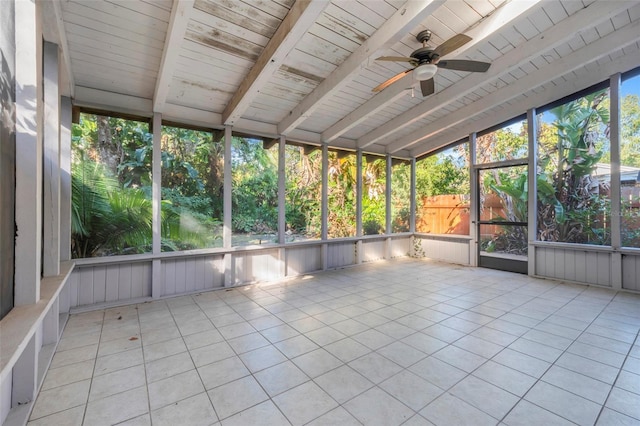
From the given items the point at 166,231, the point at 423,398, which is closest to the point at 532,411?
the point at 423,398

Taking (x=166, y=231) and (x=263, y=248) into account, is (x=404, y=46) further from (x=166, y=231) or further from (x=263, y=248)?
(x=166, y=231)

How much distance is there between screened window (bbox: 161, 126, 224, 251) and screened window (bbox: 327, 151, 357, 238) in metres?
2.40

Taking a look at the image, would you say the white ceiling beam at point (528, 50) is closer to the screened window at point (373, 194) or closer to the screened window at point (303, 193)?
the screened window at point (373, 194)

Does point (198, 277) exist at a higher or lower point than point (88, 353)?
higher

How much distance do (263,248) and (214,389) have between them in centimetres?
292

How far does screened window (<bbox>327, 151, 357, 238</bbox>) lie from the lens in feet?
19.7

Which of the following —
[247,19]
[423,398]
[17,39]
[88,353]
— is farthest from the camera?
[247,19]

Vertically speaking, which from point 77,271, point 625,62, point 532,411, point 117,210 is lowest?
point 532,411

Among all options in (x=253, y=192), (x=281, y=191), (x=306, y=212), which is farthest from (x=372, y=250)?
(x=253, y=192)

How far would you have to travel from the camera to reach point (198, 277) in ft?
13.9

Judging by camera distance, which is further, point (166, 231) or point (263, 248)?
point (263, 248)

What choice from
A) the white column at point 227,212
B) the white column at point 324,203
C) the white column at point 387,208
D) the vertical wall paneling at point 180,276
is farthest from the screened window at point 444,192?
the vertical wall paneling at point 180,276

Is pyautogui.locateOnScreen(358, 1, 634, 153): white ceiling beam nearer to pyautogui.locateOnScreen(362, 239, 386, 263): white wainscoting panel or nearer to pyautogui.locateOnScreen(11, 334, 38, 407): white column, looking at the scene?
pyautogui.locateOnScreen(362, 239, 386, 263): white wainscoting panel

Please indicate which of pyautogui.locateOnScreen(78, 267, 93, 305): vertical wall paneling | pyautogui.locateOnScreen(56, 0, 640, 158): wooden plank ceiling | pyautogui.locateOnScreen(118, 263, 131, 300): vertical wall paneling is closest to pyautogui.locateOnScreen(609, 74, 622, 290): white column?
pyautogui.locateOnScreen(56, 0, 640, 158): wooden plank ceiling
